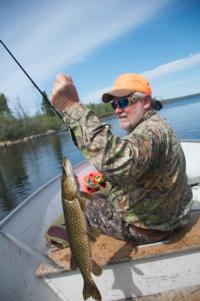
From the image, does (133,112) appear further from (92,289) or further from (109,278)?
(109,278)

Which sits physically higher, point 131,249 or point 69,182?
point 69,182

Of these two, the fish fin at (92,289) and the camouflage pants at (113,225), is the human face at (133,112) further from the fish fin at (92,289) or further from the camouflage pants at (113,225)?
the fish fin at (92,289)

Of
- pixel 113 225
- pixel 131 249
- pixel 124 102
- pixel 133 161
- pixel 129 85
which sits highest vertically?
pixel 129 85

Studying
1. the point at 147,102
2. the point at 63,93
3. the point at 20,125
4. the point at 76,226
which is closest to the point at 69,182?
the point at 76,226

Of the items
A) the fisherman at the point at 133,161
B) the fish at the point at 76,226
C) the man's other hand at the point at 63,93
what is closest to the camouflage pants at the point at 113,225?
the fisherman at the point at 133,161

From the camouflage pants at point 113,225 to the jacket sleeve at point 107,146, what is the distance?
1295 mm

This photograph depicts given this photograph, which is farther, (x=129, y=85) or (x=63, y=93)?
(x=129, y=85)

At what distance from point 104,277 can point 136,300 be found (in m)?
0.42

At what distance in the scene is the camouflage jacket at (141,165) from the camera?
6.19 ft

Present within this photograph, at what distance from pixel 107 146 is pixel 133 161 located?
19 centimetres

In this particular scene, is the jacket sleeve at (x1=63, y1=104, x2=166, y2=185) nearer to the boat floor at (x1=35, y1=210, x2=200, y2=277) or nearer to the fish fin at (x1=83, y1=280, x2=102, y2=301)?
the fish fin at (x1=83, y1=280, x2=102, y2=301)

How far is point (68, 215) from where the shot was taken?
Answer: 94.8 inches

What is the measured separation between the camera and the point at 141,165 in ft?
6.55

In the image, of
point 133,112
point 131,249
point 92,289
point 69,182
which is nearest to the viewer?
point 69,182
